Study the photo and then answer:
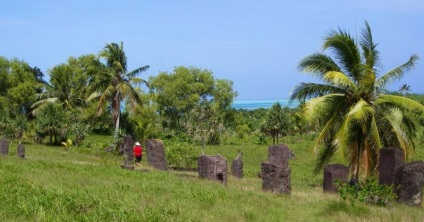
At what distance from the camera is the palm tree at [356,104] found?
1905cm

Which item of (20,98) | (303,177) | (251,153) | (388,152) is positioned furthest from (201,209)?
(20,98)

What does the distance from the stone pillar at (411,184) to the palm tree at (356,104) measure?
390 centimetres

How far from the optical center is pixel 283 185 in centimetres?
1666

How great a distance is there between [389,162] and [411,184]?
7.28 feet

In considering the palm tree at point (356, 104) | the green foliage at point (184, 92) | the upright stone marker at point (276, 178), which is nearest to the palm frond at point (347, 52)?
the palm tree at point (356, 104)

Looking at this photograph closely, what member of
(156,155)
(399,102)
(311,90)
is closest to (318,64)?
(311,90)

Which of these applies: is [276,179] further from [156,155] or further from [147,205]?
[156,155]

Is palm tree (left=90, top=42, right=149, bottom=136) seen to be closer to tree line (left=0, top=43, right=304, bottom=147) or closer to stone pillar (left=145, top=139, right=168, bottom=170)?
tree line (left=0, top=43, right=304, bottom=147)

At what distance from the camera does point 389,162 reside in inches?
667

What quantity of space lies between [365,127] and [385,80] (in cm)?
217

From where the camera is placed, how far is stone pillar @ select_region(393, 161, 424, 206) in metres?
14.6

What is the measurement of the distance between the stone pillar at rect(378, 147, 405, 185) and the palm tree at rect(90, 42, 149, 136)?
1135 inches

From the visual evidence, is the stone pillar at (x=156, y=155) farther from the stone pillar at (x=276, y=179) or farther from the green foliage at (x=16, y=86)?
the green foliage at (x=16, y=86)

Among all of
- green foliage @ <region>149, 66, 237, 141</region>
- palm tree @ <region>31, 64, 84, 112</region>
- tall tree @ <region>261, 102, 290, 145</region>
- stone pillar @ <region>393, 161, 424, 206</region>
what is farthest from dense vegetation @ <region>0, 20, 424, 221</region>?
green foliage @ <region>149, 66, 237, 141</region>
